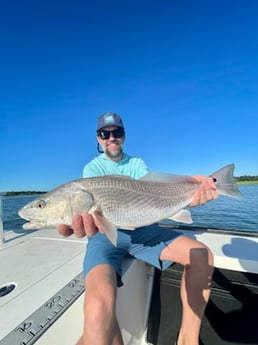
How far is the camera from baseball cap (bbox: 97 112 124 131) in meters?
2.92

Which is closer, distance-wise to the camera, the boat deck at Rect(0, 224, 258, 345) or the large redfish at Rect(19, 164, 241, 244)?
the boat deck at Rect(0, 224, 258, 345)

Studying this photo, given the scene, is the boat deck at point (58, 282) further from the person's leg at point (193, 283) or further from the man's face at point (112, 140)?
the man's face at point (112, 140)

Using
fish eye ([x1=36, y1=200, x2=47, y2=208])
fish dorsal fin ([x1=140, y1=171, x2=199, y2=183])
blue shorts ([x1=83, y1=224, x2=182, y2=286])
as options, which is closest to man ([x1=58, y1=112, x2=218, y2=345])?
blue shorts ([x1=83, y1=224, x2=182, y2=286])

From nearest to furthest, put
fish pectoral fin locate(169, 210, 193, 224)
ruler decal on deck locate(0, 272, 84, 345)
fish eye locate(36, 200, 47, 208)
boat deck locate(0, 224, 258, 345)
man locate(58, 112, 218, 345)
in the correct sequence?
ruler decal on deck locate(0, 272, 84, 345), boat deck locate(0, 224, 258, 345), man locate(58, 112, 218, 345), fish eye locate(36, 200, 47, 208), fish pectoral fin locate(169, 210, 193, 224)

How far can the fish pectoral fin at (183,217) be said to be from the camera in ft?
7.93

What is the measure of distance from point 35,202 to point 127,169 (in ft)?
4.13

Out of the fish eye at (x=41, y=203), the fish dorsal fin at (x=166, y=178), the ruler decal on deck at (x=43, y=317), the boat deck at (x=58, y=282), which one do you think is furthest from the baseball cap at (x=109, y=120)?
the ruler decal on deck at (x=43, y=317)

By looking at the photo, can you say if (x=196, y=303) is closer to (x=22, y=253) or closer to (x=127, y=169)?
(x=127, y=169)

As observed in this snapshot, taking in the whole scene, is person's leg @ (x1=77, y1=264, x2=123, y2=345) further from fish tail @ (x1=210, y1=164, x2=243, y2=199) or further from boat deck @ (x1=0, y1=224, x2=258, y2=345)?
fish tail @ (x1=210, y1=164, x2=243, y2=199)

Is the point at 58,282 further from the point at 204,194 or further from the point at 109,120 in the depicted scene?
the point at 109,120

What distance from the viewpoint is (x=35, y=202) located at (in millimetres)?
2141

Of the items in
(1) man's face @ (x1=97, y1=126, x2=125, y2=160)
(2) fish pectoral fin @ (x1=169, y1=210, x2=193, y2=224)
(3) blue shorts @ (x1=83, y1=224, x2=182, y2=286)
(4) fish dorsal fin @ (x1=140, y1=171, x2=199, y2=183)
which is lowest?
(3) blue shorts @ (x1=83, y1=224, x2=182, y2=286)

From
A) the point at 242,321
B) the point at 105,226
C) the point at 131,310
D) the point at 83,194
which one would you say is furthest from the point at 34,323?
the point at 242,321

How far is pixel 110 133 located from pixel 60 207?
116cm
